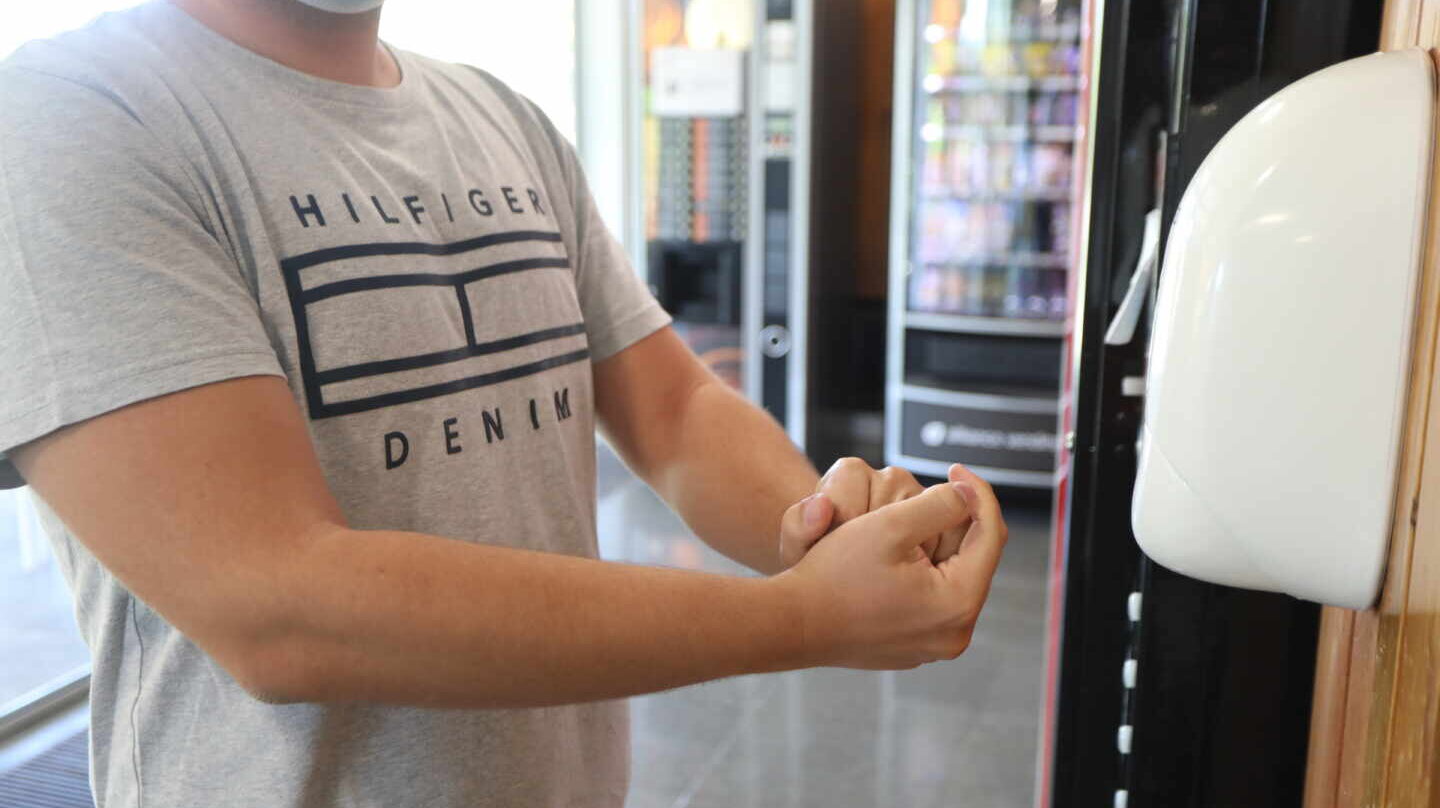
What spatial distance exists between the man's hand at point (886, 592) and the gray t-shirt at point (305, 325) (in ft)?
1.15

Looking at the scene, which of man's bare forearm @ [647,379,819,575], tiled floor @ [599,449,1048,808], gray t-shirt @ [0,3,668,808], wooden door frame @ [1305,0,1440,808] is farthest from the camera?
tiled floor @ [599,449,1048,808]

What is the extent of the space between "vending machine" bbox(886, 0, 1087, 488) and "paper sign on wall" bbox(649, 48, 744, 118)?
656 millimetres

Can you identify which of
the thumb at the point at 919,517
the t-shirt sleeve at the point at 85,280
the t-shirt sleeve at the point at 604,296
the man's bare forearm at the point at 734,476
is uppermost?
the t-shirt sleeve at the point at 85,280

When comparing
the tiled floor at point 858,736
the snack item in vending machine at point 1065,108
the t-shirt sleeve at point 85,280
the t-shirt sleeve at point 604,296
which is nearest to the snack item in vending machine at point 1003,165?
the snack item in vending machine at point 1065,108

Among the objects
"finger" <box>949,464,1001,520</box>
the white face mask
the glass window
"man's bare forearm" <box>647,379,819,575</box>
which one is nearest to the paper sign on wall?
the glass window

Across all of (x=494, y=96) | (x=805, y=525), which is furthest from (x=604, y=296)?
(x=805, y=525)

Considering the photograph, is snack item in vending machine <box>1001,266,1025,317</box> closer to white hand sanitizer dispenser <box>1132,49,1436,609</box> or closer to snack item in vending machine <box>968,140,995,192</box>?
snack item in vending machine <box>968,140,995,192</box>

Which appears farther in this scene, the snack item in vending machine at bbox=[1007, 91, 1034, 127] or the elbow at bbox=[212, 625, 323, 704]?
the snack item in vending machine at bbox=[1007, 91, 1034, 127]

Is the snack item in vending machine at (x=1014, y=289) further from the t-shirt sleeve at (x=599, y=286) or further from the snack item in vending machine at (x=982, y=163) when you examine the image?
the t-shirt sleeve at (x=599, y=286)

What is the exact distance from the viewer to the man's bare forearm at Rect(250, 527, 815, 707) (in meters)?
0.77

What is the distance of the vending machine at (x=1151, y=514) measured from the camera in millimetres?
978

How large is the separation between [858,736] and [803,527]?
89.1 inches

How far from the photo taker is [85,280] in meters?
0.78

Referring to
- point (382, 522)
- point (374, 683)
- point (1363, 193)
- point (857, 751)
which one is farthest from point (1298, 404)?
point (857, 751)
